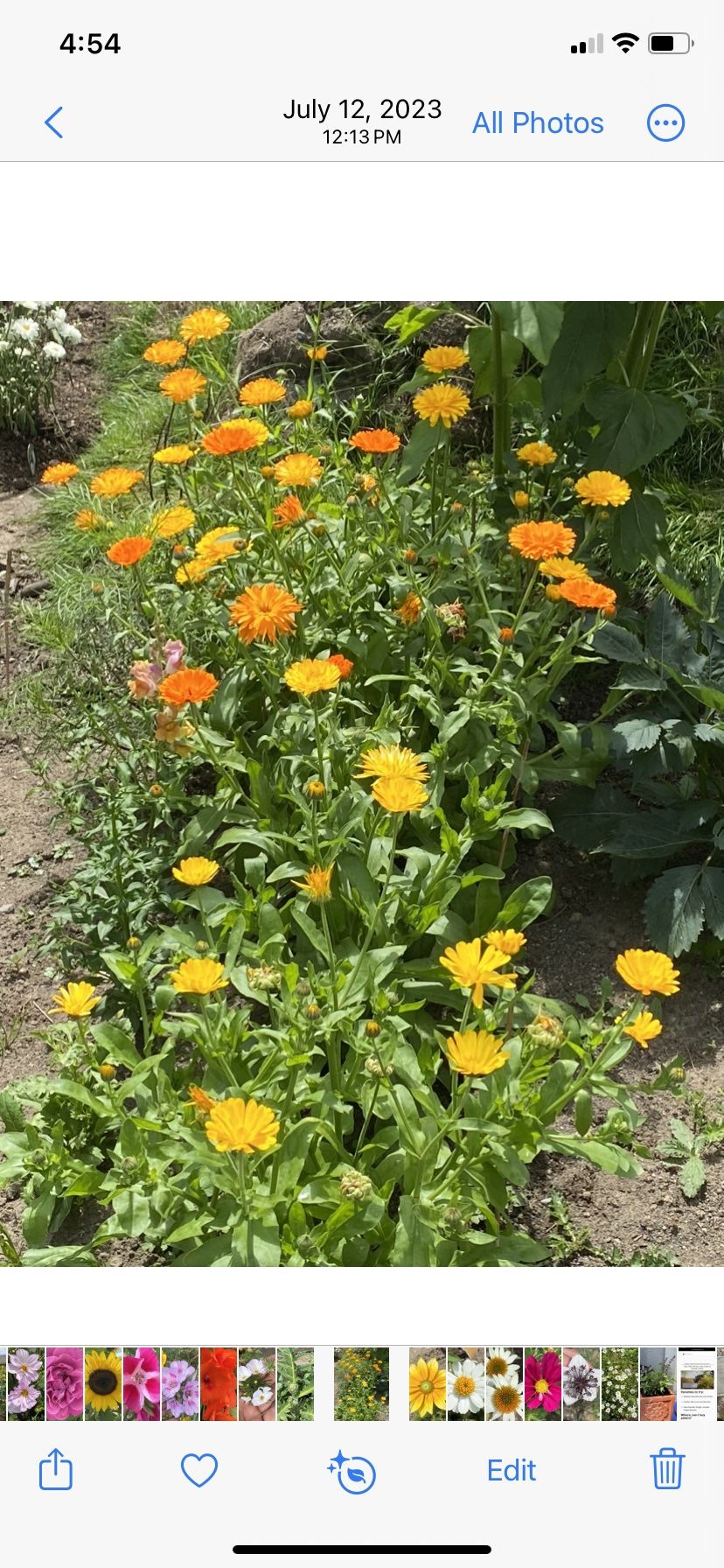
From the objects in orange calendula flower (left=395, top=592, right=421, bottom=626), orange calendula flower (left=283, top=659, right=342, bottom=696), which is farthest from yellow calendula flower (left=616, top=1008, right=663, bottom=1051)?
orange calendula flower (left=395, top=592, right=421, bottom=626)

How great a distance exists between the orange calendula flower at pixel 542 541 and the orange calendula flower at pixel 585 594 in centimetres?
8

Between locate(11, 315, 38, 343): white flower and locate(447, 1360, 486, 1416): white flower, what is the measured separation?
4.50m

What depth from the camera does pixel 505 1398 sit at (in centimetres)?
147

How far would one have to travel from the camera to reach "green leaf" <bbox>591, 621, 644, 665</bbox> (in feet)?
9.71

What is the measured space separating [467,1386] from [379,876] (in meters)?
1.14

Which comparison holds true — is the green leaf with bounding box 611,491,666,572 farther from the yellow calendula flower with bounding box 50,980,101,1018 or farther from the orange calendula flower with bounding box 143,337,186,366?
the yellow calendula flower with bounding box 50,980,101,1018

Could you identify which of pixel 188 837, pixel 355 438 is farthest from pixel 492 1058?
pixel 355 438

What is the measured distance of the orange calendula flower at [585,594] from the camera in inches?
98.3

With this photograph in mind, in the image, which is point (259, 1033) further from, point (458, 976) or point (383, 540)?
point (383, 540)

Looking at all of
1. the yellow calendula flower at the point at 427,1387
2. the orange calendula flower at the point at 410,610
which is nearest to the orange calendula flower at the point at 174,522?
the orange calendula flower at the point at 410,610

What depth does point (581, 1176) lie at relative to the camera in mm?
2516

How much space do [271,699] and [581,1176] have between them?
3.74ft

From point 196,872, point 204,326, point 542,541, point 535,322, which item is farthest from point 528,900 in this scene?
point 204,326

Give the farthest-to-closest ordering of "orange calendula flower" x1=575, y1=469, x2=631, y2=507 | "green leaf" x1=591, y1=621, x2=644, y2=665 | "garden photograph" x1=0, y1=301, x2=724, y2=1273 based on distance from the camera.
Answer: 1. "green leaf" x1=591, y1=621, x2=644, y2=665
2. "orange calendula flower" x1=575, y1=469, x2=631, y2=507
3. "garden photograph" x1=0, y1=301, x2=724, y2=1273
